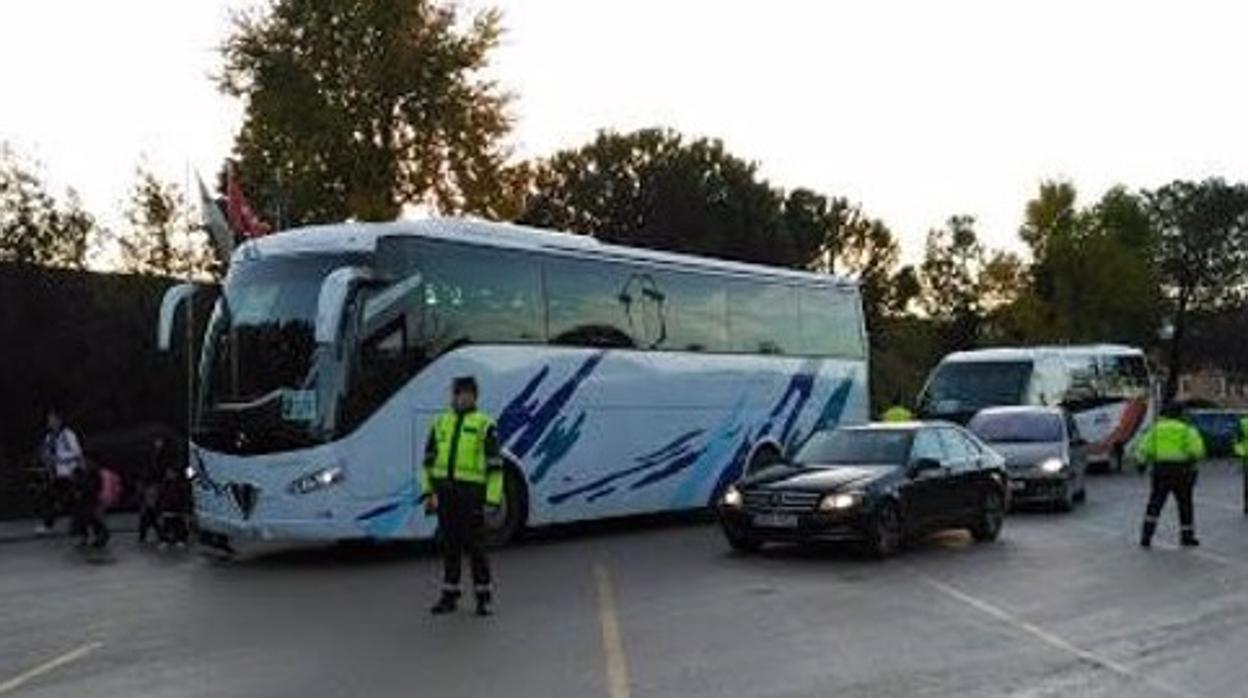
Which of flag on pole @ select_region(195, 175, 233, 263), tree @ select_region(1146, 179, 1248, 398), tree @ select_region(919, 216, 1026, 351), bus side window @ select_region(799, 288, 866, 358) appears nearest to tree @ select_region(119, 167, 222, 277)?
flag on pole @ select_region(195, 175, 233, 263)

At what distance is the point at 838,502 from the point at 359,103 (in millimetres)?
23774

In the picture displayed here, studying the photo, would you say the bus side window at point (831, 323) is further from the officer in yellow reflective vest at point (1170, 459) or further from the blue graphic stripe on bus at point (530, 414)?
the officer in yellow reflective vest at point (1170, 459)

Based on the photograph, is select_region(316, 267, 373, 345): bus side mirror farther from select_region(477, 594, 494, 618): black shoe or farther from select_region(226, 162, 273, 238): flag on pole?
select_region(226, 162, 273, 238): flag on pole

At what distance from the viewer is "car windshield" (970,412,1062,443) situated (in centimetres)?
2861

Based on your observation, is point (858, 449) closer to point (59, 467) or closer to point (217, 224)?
point (59, 467)

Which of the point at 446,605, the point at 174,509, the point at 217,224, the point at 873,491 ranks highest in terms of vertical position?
the point at 217,224

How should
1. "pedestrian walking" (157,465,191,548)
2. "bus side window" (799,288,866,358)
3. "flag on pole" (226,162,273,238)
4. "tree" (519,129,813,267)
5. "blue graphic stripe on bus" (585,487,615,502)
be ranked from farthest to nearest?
"tree" (519,129,813,267), "flag on pole" (226,162,273,238), "bus side window" (799,288,866,358), "blue graphic stripe on bus" (585,487,615,502), "pedestrian walking" (157,465,191,548)

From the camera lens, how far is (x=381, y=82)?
130ft

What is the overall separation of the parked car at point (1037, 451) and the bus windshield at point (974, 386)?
27.0ft

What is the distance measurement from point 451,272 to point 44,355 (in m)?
12.2

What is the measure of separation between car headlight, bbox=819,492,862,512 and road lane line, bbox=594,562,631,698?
2.63 metres

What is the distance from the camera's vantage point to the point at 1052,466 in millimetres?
27797

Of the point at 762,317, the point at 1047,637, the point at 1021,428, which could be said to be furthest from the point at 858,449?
the point at 1021,428

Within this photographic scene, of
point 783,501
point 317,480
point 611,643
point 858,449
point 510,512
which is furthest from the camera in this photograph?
point 510,512
